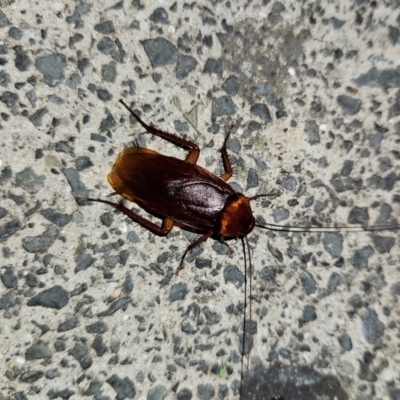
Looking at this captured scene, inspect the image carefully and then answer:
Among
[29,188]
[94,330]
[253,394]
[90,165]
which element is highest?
[90,165]

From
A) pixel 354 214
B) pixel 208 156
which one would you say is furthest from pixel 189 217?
pixel 354 214

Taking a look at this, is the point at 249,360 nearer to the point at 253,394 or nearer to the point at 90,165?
the point at 253,394

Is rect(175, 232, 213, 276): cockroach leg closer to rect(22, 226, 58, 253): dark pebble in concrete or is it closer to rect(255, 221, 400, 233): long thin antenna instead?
rect(255, 221, 400, 233): long thin antenna

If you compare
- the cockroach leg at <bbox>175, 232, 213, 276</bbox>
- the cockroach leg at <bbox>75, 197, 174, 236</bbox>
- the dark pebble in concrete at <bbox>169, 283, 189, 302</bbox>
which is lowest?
the dark pebble in concrete at <bbox>169, 283, 189, 302</bbox>

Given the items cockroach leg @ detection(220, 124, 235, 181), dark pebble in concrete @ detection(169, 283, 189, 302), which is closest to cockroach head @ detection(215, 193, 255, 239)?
cockroach leg @ detection(220, 124, 235, 181)

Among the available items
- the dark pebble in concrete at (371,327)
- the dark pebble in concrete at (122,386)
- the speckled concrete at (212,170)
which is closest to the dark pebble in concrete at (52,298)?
the speckled concrete at (212,170)

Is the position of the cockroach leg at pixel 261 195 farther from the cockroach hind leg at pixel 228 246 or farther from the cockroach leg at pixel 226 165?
the cockroach hind leg at pixel 228 246

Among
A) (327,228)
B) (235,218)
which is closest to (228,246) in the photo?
(235,218)
